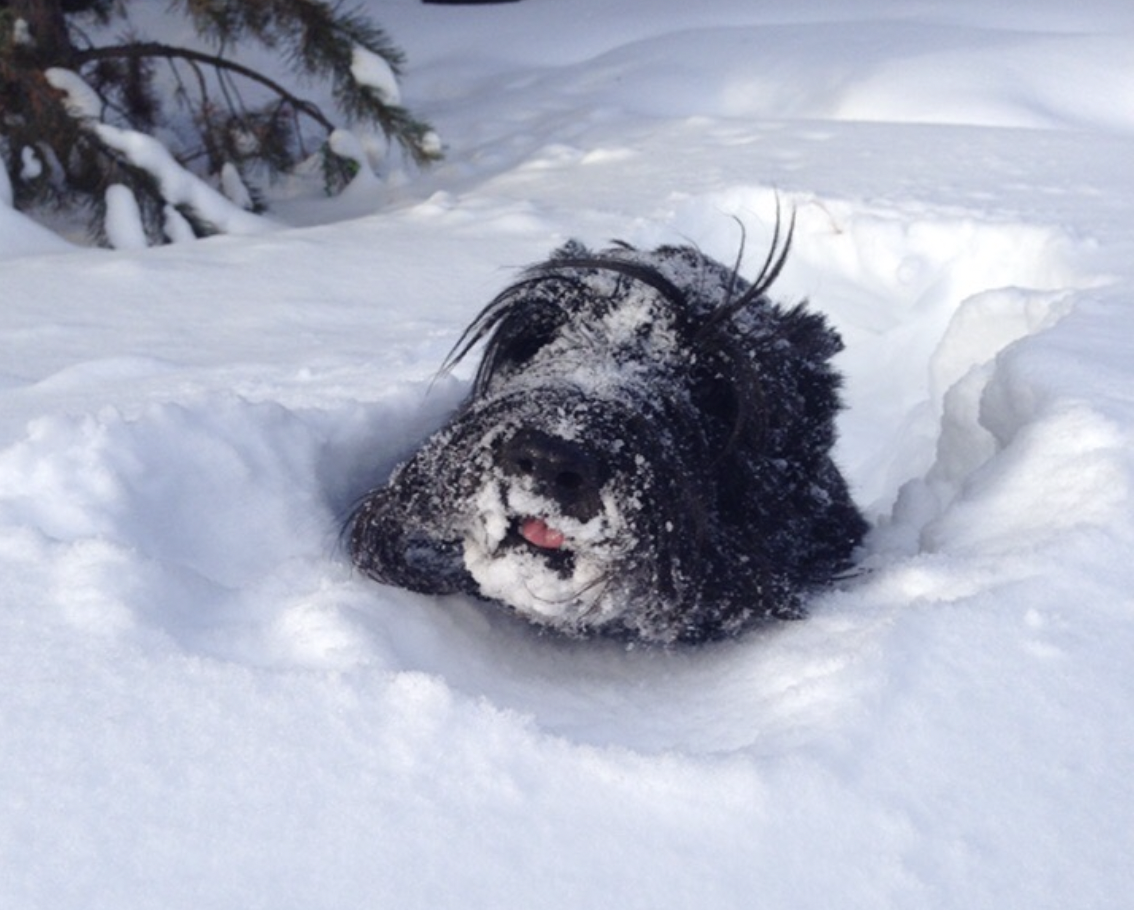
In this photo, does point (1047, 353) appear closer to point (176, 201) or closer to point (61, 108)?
point (176, 201)

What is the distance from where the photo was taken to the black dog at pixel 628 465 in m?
2.08

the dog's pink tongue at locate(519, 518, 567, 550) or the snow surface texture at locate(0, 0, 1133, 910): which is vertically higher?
the dog's pink tongue at locate(519, 518, 567, 550)

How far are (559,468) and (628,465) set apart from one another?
0.13m

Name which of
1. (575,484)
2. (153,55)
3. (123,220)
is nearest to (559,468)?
(575,484)

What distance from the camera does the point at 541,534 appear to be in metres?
2.08

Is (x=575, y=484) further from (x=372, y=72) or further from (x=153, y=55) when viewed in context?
(x=153, y=55)

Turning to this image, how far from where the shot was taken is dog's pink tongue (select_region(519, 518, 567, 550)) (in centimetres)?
207

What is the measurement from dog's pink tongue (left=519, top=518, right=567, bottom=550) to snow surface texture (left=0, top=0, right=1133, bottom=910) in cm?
22

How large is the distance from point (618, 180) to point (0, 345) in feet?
7.69

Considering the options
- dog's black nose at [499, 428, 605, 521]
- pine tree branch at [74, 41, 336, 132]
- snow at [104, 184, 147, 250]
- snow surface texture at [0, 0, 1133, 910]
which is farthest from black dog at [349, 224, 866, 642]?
pine tree branch at [74, 41, 336, 132]

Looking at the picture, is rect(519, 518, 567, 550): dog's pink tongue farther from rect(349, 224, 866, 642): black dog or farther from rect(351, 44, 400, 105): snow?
rect(351, 44, 400, 105): snow

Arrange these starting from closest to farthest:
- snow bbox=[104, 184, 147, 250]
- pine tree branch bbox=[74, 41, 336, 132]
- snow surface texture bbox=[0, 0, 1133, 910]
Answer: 1. snow surface texture bbox=[0, 0, 1133, 910]
2. snow bbox=[104, 184, 147, 250]
3. pine tree branch bbox=[74, 41, 336, 132]

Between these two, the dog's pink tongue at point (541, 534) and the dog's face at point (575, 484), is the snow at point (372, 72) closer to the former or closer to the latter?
the dog's face at point (575, 484)

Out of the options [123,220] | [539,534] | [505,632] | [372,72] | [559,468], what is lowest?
[505,632]
